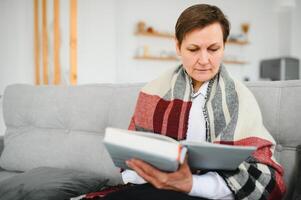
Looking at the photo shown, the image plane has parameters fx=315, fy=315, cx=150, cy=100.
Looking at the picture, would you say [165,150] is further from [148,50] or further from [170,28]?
[170,28]

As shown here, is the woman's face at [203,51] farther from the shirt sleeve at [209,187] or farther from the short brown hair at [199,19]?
the shirt sleeve at [209,187]

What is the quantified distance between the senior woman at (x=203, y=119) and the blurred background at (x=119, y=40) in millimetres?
2001

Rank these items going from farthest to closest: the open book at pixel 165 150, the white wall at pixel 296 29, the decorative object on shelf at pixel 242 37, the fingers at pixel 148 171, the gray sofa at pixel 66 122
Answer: the white wall at pixel 296 29 < the decorative object on shelf at pixel 242 37 < the gray sofa at pixel 66 122 < the fingers at pixel 148 171 < the open book at pixel 165 150

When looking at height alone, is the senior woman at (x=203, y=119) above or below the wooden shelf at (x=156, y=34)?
below

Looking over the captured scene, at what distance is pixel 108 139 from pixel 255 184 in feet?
1.50

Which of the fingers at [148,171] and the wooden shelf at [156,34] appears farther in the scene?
the wooden shelf at [156,34]

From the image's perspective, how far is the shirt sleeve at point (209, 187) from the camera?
900 millimetres

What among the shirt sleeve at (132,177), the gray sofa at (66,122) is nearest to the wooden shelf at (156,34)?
the gray sofa at (66,122)

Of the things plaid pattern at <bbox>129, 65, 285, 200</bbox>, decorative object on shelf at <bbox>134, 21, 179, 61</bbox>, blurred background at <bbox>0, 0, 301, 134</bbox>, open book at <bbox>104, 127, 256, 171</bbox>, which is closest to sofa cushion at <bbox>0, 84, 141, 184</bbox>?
plaid pattern at <bbox>129, 65, 285, 200</bbox>

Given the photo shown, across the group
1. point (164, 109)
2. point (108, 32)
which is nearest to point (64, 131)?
point (164, 109)

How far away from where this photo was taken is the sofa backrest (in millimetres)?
1165

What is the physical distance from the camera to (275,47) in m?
5.29

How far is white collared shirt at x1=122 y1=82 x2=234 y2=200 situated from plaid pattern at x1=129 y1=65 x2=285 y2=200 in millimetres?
19

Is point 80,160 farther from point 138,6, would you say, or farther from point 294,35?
point 294,35
